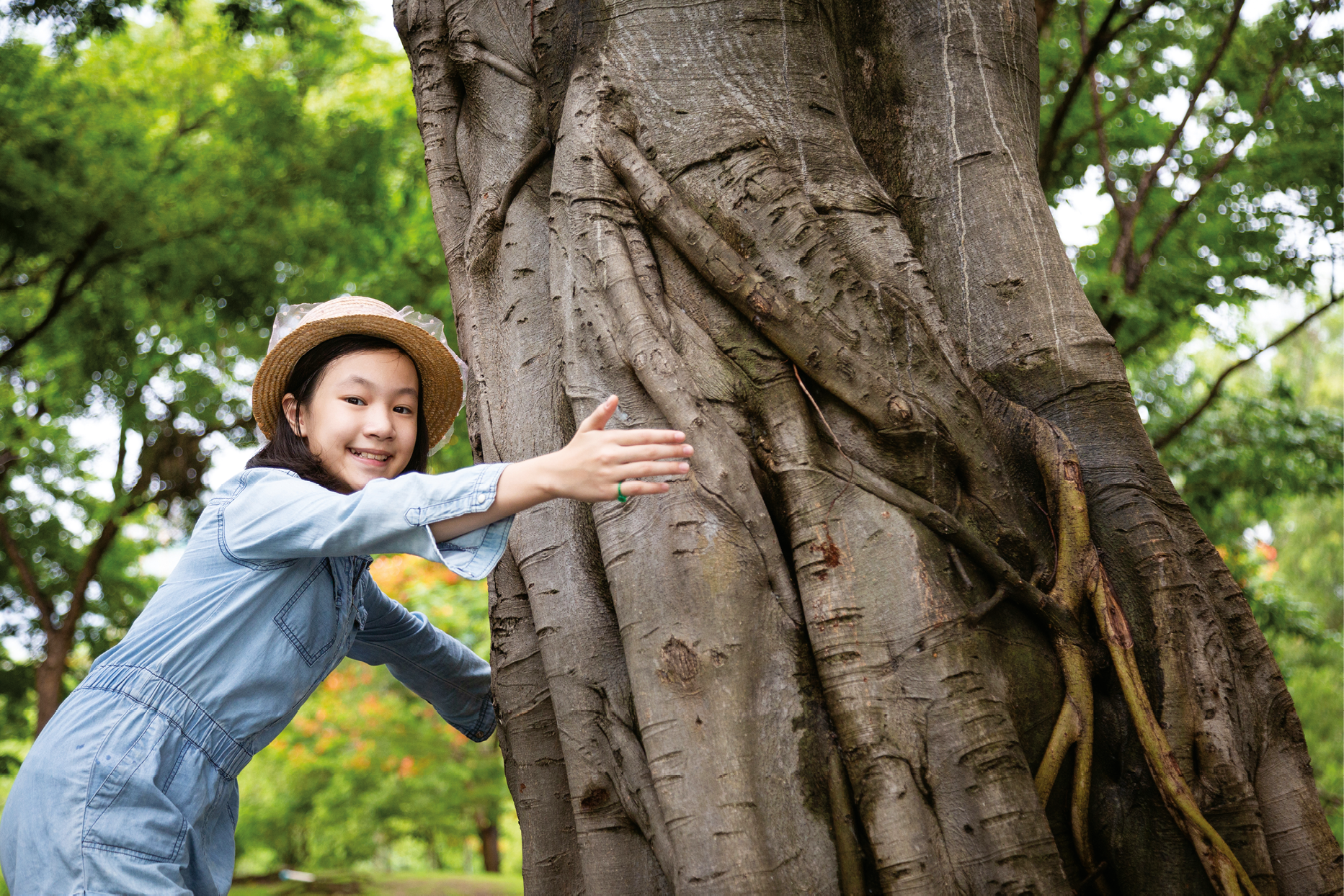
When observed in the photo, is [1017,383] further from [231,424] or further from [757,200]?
[231,424]

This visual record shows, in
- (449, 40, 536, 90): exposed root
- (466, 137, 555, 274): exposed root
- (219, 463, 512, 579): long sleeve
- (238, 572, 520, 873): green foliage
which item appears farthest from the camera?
(238, 572, 520, 873): green foliage

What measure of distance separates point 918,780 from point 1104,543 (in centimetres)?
78

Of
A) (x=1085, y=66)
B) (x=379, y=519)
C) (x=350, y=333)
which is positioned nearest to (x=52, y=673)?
(x=350, y=333)

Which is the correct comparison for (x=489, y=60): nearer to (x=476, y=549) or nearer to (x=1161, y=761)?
(x=476, y=549)

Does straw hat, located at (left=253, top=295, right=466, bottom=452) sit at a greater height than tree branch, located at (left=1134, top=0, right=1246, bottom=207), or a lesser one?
lesser

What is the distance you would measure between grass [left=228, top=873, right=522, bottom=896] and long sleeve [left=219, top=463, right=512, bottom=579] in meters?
5.47

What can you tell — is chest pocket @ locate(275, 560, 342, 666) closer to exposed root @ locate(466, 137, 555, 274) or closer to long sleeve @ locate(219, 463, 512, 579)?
long sleeve @ locate(219, 463, 512, 579)

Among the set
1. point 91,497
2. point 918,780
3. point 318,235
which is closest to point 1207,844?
point 918,780

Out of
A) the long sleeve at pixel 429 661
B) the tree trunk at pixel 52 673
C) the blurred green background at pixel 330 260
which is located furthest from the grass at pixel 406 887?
the long sleeve at pixel 429 661

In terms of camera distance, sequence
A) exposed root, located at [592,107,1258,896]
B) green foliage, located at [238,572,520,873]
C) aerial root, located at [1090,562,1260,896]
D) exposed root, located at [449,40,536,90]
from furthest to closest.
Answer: green foliage, located at [238,572,520,873], exposed root, located at [449,40,536,90], exposed root, located at [592,107,1258,896], aerial root, located at [1090,562,1260,896]

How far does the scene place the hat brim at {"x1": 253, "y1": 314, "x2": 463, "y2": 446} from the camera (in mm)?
2275

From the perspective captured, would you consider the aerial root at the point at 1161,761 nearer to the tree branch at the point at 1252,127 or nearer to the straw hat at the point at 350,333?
the straw hat at the point at 350,333

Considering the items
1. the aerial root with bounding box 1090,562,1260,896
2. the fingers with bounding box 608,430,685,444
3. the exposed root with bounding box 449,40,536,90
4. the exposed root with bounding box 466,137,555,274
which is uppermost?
the exposed root with bounding box 449,40,536,90

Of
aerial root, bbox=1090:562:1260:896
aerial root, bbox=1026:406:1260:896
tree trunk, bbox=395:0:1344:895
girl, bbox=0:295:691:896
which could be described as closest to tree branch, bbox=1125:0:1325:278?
tree trunk, bbox=395:0:1344:895
